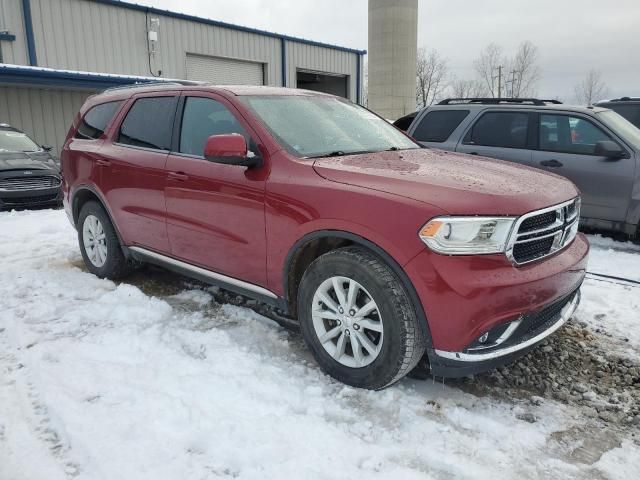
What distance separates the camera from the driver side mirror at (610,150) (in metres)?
6.07

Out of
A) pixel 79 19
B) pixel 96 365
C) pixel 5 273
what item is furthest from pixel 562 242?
pixel 79 19

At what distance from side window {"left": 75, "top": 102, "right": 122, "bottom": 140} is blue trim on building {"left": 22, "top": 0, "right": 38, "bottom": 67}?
42.6ft

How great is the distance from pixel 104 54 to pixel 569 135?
52.9 ft

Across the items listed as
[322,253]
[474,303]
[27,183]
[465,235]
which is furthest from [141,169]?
[27,183]

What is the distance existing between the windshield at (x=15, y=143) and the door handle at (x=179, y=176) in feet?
25.9

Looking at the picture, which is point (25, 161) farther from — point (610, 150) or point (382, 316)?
point (610, 150)

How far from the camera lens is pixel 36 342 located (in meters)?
3.56

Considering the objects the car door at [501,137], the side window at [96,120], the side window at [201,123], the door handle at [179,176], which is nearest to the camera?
the side window at [201,123]

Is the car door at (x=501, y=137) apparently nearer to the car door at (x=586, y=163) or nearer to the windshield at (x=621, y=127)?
the car door at (x=586, y=163)

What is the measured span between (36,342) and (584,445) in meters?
3.46

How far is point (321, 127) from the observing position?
3756mm

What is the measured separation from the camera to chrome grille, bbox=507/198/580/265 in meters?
2.67

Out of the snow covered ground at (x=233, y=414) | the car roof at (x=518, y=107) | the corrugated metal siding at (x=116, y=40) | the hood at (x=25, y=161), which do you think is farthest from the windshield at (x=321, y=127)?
the corrugated metal siding at (x=116, y=40)

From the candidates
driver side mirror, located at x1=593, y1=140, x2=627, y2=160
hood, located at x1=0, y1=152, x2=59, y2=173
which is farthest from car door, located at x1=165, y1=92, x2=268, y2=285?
hood, located at x1=0, y1=152, x2=59, y2=173
